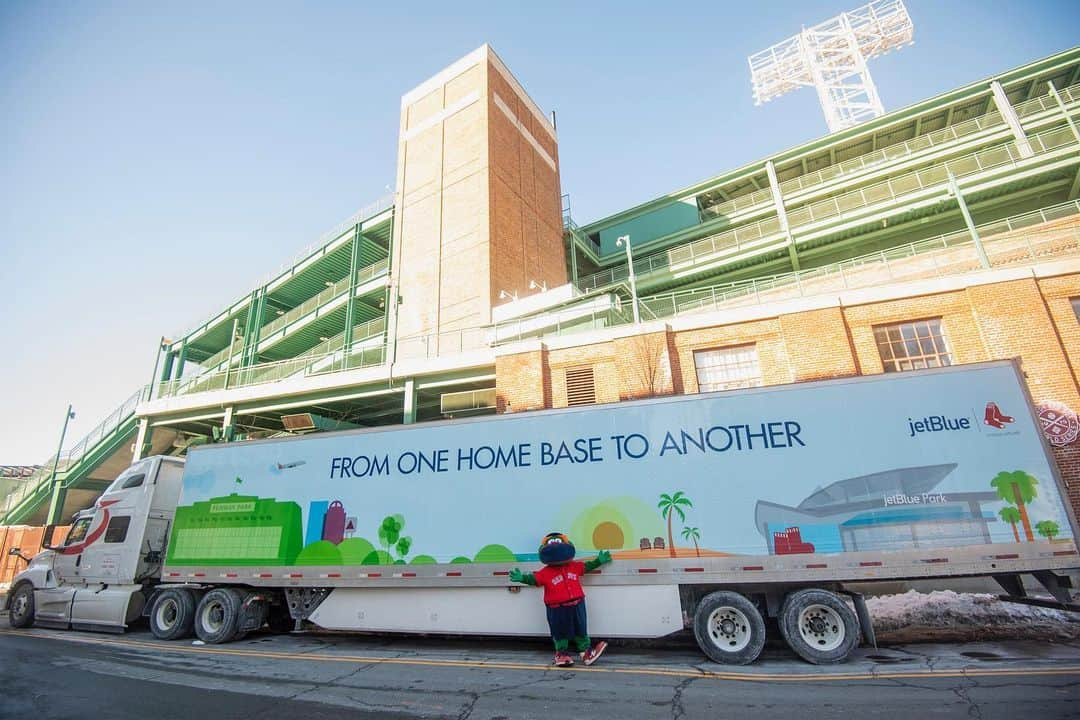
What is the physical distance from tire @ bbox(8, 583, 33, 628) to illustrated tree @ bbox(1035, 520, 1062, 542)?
20.4m

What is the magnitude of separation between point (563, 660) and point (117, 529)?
1097 cm

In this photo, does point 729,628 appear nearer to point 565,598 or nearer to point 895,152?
point 565,598

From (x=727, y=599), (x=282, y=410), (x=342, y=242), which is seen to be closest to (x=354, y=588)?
(x=727, y=599)

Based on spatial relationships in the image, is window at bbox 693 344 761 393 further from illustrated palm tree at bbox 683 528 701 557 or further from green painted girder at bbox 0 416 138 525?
green painted girder at bbox 0 416 138 525

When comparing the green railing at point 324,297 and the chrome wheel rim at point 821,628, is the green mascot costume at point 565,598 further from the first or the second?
the green railing at point 324,297

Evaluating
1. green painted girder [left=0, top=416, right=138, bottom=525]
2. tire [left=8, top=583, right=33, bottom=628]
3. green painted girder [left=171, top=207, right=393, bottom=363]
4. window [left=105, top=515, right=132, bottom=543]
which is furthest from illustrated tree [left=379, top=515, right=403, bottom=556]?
green painted girder [left=171, top=207, right=393, bottom=363]

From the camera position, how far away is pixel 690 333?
18312 millimetres

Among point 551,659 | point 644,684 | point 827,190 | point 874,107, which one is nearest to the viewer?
point 644,684

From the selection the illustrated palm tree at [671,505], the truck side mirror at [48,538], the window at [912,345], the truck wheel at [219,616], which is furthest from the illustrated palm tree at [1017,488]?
the truck side mirror at [48,538]

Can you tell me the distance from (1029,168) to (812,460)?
28335mm

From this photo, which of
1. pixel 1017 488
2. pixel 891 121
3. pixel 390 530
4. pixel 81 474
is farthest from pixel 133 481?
pixel 891 121

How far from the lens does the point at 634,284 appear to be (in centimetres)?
2136

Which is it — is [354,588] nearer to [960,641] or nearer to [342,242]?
[960,641]

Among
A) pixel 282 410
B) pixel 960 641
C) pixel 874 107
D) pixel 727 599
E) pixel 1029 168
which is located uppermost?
pixel 874 107
